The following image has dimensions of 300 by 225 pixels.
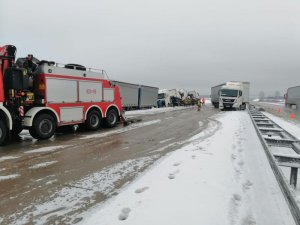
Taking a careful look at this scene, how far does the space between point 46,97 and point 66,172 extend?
5043 millimetres

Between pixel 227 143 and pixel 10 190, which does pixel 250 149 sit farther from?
pixel 10 190

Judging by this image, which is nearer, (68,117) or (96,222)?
(96,222)

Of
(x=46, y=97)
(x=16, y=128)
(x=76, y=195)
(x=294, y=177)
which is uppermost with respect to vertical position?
(x=46, y=97)

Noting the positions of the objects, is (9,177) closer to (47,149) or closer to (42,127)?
(47,149)


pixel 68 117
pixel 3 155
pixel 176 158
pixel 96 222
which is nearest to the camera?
pixel 96 222

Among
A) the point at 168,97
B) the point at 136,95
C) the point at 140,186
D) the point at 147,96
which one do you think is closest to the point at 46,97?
the point at 140,186

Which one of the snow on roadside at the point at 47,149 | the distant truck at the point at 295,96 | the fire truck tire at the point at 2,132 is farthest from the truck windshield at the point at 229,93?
the fire truck tire at the point at 2,132

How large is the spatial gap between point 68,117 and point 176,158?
586cm

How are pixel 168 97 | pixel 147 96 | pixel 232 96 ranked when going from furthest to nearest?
pixel 168 97, pixel 147 96, pixel 232 96

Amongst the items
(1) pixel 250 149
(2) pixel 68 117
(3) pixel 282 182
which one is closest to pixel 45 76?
(2) pixel 68 117

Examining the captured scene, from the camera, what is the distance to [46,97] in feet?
32.6

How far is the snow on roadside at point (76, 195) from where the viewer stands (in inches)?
147

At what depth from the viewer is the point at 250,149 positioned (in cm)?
770

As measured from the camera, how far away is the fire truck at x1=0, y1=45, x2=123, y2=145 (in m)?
8.91
